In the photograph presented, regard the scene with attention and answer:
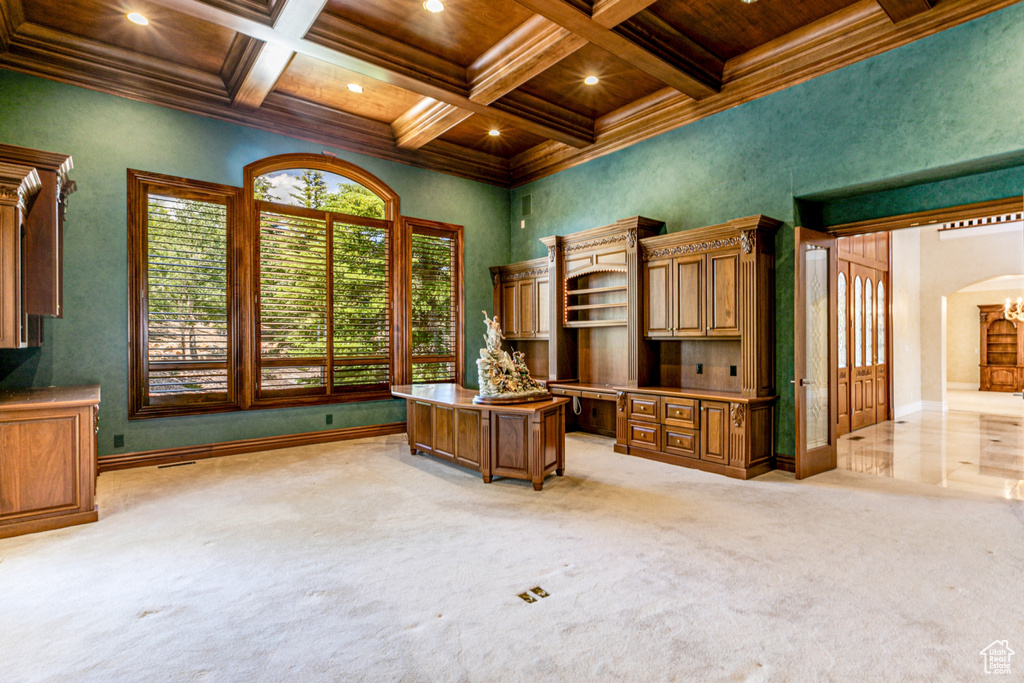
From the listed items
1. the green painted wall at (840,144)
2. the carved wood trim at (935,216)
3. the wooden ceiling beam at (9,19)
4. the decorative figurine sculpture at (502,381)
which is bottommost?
the decorative figurine sculpture at (502,381)

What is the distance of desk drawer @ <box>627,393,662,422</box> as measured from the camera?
5445 millimetres

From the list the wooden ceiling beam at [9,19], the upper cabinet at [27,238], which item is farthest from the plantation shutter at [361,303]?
the wooden ceiling beam at [9,19]

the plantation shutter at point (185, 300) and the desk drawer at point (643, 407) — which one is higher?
the plantation shutter at point (185, 300)

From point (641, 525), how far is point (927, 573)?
1583 millimetres

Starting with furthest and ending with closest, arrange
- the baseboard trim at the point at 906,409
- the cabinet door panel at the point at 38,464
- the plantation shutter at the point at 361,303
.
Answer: the baseboard trim at the point at 906,409 < the plantation shutter at the point at 361,303 < the cabinet door panel at the point at 38,464

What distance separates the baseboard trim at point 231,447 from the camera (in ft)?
16.8

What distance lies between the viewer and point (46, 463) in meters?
3.44

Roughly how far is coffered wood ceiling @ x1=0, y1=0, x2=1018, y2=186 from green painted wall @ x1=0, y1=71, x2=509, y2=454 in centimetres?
21

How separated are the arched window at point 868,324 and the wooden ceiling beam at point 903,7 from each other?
4628mm

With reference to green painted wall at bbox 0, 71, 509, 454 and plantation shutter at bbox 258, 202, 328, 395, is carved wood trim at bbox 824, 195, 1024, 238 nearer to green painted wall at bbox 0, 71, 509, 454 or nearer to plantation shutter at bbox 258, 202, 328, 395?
plantation shutter at bbox 258, 202, 328, 395

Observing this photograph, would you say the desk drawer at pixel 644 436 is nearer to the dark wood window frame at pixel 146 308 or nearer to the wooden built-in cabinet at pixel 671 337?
the wooden built-in cabinet at pixel 671 337

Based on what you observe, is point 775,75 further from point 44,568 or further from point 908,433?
point 44,568

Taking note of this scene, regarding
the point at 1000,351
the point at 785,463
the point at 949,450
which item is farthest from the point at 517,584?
the point at 1000,351

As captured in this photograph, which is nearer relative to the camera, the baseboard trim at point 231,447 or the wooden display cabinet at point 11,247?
the wooden display cabinet at point 11,247
